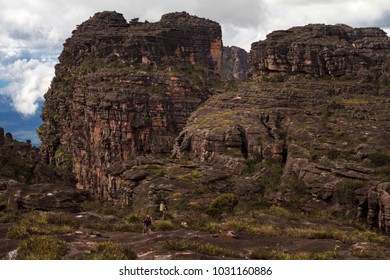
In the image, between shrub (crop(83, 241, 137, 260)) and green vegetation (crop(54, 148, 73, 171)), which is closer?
shrub (crop(83, 241, 137, 260))

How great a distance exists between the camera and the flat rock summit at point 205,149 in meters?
30.8

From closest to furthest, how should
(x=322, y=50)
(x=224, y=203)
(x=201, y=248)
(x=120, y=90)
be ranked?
(x=201, y=248) < (x=224, y=203) < (x=322, y=50) < (x=120, y=90)

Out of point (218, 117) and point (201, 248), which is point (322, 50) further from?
point (201, 248)

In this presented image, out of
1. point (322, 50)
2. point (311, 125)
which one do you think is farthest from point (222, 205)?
point (322, 50)

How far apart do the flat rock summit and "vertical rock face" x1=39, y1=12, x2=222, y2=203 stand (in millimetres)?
353

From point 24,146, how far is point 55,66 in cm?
8156

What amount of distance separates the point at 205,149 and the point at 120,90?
4747 centimetres

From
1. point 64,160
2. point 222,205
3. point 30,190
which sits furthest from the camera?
point 64,160

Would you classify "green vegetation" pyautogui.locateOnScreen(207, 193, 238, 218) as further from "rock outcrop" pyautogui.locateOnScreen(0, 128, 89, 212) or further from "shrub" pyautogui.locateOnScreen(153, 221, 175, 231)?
"rock outcrop" pyautogui.locateOnScreen(0, 128, 89, 212)

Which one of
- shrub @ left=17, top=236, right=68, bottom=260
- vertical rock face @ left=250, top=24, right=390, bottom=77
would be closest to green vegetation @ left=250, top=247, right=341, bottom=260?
shrub @ left=17, top=236, right=68, bottom=260

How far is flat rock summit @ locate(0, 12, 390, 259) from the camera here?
30750 mm

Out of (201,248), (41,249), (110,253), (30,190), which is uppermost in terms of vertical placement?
(30,190)

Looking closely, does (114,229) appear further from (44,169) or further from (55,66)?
(55,66)

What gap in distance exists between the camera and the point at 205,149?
225ft
